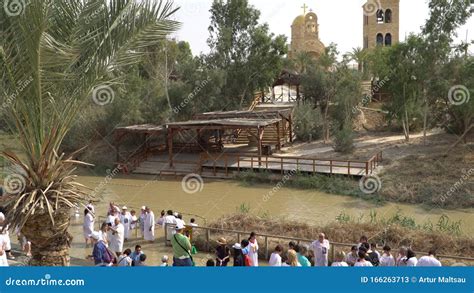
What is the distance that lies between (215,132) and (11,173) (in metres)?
24.2

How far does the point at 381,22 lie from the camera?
53750 millimetres

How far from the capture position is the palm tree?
635cm

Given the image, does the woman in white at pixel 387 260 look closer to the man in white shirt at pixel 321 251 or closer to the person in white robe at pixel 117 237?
the man in white shirt at pixel 321 251

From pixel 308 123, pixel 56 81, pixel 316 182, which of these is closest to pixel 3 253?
→ pixel 56 81

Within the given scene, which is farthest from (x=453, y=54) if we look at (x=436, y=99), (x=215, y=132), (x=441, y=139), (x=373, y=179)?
(x=215, y=132)

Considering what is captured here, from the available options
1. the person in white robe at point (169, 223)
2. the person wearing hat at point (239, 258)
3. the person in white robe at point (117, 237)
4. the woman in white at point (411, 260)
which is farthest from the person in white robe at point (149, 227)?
the woman in white at point (411, 260)

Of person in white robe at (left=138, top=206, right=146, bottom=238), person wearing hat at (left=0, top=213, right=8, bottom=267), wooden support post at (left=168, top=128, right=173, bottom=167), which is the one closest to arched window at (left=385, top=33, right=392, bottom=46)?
wooden support post at (left=168, top=128, right=173, bottom=167)

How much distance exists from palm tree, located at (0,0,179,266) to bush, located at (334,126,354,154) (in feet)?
69.2

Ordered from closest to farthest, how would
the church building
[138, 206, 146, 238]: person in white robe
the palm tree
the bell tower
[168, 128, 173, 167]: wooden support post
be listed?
the palm tree < [138, 206, 146, 238]: person in white robe < [168, 128, 173, 167]: wooden support post < the bell tower < the church building

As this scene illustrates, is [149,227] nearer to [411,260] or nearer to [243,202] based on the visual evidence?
[243,202]

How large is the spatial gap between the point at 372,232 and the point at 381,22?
145 feet

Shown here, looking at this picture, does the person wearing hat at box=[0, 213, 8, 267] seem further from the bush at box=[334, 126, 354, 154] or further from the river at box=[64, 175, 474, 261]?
the bush at box=[334, 126, 354, 154]

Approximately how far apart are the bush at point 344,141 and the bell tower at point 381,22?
1107 inches

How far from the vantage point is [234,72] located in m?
36.6
